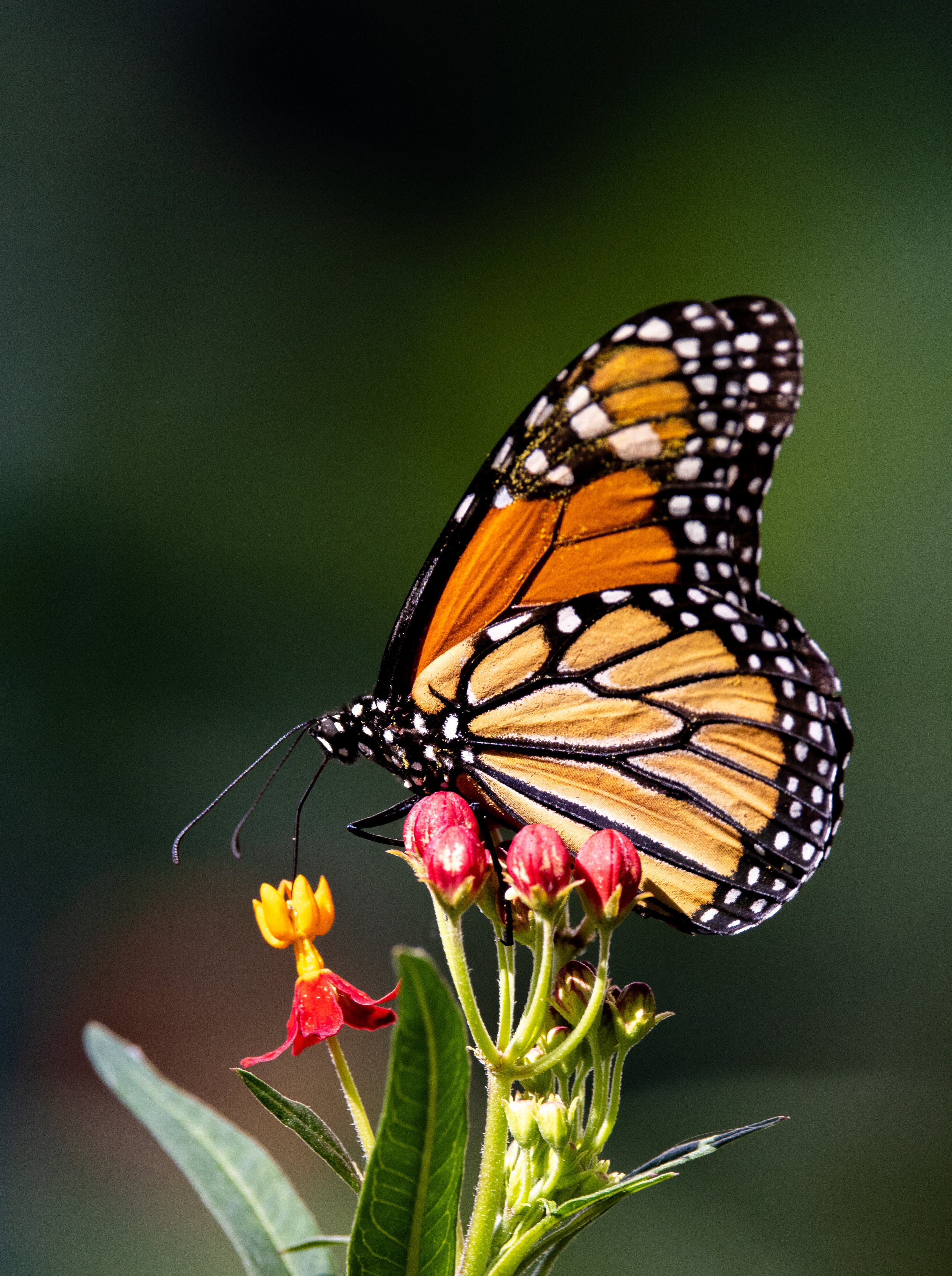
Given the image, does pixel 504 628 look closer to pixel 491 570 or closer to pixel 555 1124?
pixel 491 570

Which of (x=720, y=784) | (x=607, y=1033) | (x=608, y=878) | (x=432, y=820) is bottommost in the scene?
(x=607, y=1033)

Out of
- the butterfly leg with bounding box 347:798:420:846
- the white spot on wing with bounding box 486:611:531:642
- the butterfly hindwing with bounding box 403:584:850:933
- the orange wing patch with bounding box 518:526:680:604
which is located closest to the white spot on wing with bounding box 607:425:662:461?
the orange wing patch with bounding box 518:526:680:604

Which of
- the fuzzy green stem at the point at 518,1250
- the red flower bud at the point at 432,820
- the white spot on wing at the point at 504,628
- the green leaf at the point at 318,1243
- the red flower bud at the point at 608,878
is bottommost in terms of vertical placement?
the fuzzy green stem at the point at 518,1250

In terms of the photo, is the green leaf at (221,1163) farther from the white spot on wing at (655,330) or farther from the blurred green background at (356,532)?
the blurred green background at (356,532)

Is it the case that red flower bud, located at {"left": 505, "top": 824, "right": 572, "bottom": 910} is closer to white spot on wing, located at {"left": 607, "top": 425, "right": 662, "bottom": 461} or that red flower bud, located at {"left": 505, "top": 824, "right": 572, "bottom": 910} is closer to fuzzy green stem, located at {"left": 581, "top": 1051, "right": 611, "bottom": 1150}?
fuzzy green stem, located at {"left": 581, "top": 1051, "right": 611, "bottom": 1150}

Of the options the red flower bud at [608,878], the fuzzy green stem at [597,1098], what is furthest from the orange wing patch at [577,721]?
the fuzzy green stem at [597,1098]

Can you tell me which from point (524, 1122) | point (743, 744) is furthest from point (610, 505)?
→ point (524, 1122)
